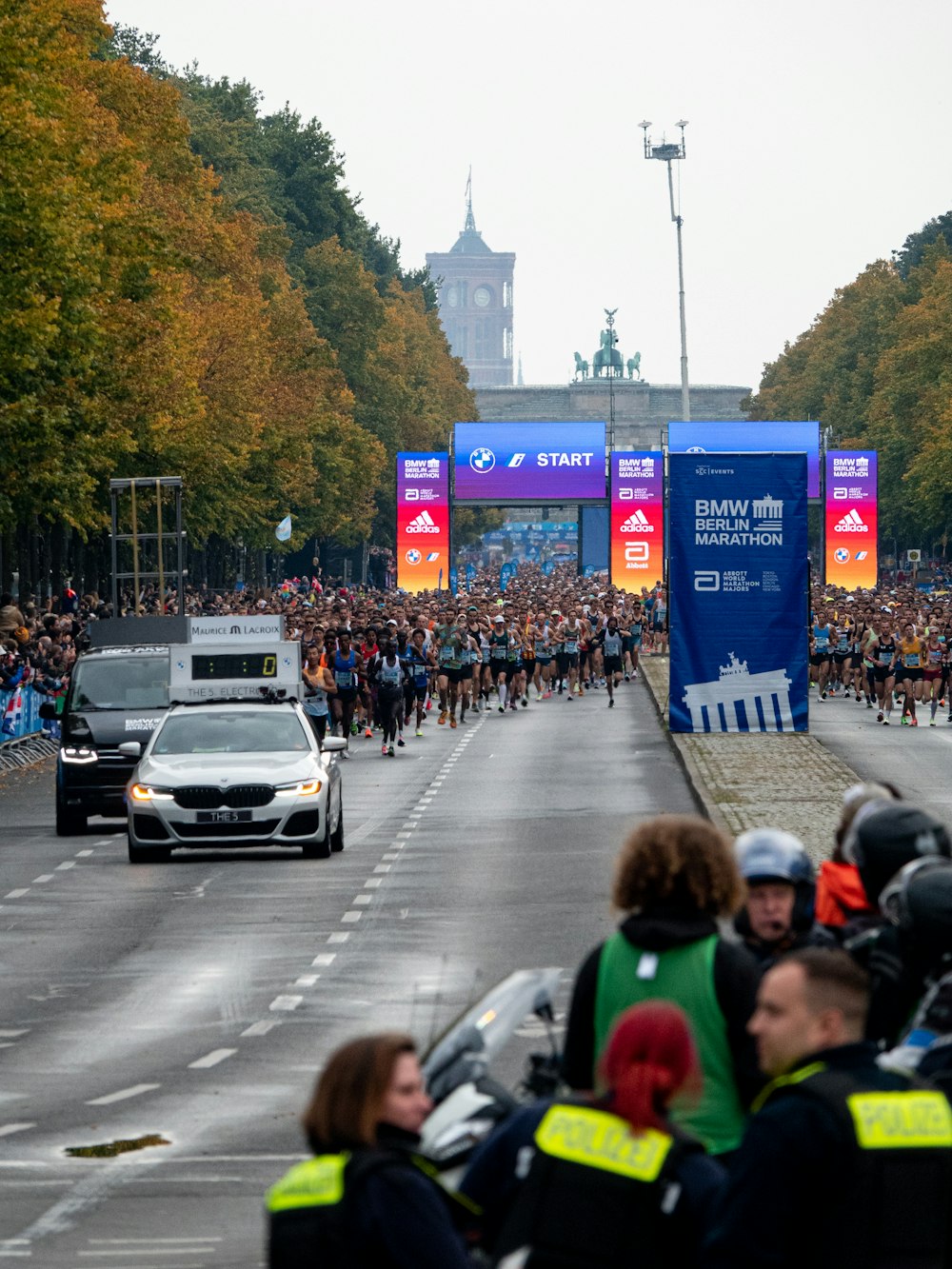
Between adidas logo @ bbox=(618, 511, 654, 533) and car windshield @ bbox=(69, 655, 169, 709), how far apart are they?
49.3 m

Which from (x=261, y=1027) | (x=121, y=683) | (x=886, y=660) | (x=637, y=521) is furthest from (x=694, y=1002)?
(x=637, y=521)

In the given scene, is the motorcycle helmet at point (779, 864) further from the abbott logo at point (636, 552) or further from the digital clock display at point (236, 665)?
the abbott logo at point (636, 552)

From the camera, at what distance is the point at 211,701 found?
25.2 metres

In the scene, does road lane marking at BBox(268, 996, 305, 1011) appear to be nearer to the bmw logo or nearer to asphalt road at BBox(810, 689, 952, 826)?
asphalt road at BBox(810, 689, 952, 826)

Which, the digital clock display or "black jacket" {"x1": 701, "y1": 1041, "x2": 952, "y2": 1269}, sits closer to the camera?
"black jacket" {"x1": 701, "y1": 1041, "x2": 952, "y2": 1269}

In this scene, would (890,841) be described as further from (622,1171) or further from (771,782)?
(771,782)

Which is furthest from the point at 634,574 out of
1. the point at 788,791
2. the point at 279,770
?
the point at 279,770

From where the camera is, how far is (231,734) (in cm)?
2378

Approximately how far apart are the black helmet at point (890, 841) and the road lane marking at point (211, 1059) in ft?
22.2

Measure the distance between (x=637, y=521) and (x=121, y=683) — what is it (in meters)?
50.1

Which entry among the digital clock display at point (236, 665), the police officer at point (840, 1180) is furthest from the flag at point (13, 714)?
the police officer at point (840, 1180)

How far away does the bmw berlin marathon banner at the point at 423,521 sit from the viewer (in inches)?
3123

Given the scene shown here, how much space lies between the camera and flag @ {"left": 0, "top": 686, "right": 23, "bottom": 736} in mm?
35625

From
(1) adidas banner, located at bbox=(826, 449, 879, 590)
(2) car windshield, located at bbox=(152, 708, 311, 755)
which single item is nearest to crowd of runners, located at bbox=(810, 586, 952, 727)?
(2) car windshield, located at bbox=(152, 708, 311, 755)
